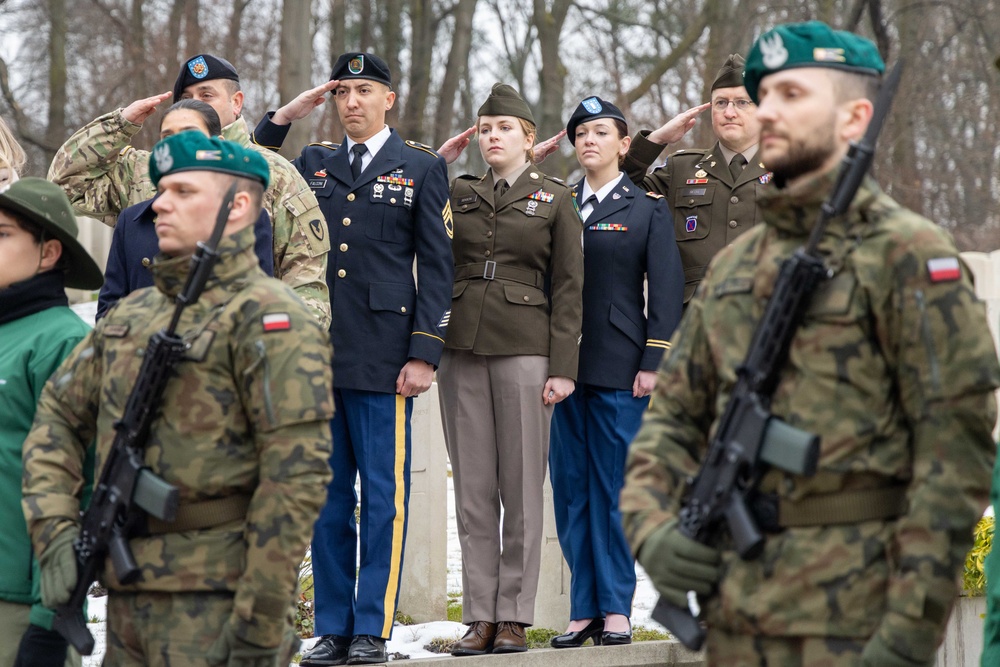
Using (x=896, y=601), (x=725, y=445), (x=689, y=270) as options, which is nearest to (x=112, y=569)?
(x=725, y=445)

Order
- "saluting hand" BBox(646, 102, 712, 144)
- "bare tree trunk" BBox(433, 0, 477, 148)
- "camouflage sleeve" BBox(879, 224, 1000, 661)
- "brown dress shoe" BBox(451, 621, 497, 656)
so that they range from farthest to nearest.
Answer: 1. "bare tree trunk" BBox(433, 0, 477, 148)
2. "saluting hand" BBox(646, 102, 712, 144)
3. "brown dress shoe" BBox(451, 621, 497, 656)
4. "camouflage sleeve" BBox(879, 224, 1000, 661)

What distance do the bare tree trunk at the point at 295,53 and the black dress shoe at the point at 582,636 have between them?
10.9 meters

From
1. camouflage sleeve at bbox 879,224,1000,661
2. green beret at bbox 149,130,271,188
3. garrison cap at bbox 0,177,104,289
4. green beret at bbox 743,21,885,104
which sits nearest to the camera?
camouflage sleeve at bbox 879,224,1000,661

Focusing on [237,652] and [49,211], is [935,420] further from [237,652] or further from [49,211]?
[49,211]

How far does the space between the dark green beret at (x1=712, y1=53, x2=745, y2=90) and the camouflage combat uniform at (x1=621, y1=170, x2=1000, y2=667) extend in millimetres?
3084

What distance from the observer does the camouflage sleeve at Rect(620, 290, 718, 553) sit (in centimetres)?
329

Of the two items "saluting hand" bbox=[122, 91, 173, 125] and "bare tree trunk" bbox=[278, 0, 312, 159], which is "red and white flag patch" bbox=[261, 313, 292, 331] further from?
"bare tree trunk" bbox=[278, 0, 312, 159]

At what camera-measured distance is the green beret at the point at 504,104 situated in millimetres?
6223

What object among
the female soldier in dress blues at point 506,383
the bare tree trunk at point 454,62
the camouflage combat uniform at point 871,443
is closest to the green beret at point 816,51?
the camouflage combat uniform at point 871,443

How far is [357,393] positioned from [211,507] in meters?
2.07

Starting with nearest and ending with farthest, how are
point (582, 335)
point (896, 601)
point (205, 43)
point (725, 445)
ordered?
point (896, 601) < point (725, 445) < point (582, 335) < point (205, 43)

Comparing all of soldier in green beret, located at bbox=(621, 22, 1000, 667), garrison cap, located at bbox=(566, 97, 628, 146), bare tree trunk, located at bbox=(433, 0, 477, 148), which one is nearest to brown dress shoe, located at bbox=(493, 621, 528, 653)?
garrison cap, located at bbox=(566, 97, 628, 146)

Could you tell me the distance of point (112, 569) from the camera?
12.0 ft

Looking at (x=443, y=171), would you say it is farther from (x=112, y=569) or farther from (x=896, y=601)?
(x=896, y=601)
